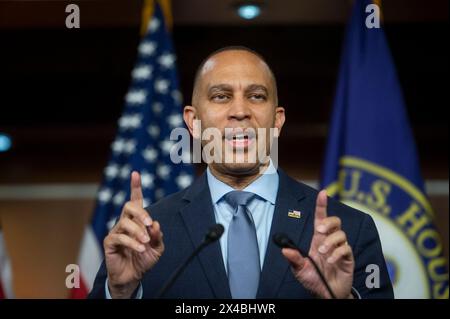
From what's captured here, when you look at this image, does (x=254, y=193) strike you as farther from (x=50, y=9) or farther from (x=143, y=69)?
(x=50, y=9)

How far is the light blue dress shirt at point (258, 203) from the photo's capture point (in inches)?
65.0

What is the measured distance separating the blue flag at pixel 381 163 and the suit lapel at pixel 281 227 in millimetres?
1333

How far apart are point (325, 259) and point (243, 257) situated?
231mm

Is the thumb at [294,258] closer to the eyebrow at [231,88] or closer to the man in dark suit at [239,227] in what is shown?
the man in dark suit at [239,227]

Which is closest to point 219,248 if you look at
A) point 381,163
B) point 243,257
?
point 243,257

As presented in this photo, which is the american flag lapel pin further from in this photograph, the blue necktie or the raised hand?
the raised hand

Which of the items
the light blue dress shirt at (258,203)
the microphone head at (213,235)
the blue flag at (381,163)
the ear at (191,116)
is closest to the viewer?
the microphone head at (213,235)

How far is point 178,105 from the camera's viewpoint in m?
3.33

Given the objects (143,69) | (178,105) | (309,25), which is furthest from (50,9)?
(309,25)

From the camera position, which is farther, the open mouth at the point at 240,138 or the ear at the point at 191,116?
the ear at the point at 191,116

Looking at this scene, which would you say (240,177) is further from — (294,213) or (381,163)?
(381,163)

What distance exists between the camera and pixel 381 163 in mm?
3098

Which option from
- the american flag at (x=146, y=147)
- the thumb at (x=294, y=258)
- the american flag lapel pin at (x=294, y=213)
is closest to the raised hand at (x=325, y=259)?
the thumb at (x=294, y=258)

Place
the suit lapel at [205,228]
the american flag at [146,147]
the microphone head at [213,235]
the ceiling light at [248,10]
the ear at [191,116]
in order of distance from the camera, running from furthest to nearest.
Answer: the ceiling light at [248,10] < the american flag at [146,147] < the ear at [191,116] < the suit lapel at [205,228] < the microphone head at [213,235]
